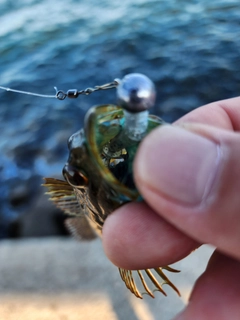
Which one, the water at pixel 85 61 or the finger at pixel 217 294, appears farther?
the water at pixel 85 61

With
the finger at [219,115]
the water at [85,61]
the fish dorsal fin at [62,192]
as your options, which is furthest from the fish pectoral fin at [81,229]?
the finger at [219,115]

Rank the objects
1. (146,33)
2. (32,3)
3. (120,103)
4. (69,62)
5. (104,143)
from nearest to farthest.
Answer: (120,103) < (104,143) < (69,62) < (146,33) < (32,3)

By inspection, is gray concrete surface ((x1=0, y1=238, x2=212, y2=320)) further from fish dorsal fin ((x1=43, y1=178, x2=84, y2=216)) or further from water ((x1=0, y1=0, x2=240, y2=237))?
fish dorsal fin ((x1=43, y1=178, x2=84, y2=216))

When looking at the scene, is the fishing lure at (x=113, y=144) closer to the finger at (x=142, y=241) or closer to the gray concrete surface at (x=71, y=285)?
the finger at (x=142, y=241)

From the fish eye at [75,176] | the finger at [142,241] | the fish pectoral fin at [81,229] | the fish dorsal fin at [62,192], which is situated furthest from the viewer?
the fish pectoral fin at [81,229]

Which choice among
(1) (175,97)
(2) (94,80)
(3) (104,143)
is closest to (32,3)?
(2) (94,80)

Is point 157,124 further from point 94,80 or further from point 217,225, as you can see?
point 94,80
